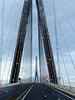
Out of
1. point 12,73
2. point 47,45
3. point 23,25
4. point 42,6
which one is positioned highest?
point 42,6

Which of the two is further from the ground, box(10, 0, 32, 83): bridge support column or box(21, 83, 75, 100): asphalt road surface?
box(10, 0, 32, 83): bridge support column

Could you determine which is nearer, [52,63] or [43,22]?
[52,63]

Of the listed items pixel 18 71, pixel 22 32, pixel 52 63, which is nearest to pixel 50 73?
pixel 52 63

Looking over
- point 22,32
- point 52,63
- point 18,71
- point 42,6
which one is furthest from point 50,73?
point 42,6

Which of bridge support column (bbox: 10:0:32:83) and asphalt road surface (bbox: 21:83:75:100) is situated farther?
bridge support column (bbox: 10:0:32:83)

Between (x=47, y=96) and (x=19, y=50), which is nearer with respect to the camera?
(x=47, y=96)

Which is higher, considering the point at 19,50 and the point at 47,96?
the point at 19,50

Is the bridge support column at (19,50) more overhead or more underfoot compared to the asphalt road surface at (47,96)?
more overhead

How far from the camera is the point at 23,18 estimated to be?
2297 inches

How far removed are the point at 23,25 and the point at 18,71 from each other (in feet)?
47.1

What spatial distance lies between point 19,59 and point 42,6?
17.9m

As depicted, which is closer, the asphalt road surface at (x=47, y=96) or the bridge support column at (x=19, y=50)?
the asphalt road surface at (x=47, y=96)

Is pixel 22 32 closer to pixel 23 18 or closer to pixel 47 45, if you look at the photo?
pixel 23 18

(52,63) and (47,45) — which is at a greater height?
(47,45)
